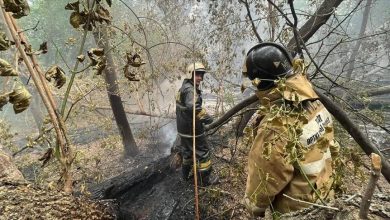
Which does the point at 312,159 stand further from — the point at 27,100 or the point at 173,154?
the point at 173,154

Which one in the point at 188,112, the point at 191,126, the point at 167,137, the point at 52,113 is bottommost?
the point at 167,137

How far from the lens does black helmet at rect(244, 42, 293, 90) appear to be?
7.20ft

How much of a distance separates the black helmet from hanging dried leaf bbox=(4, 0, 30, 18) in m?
1.55

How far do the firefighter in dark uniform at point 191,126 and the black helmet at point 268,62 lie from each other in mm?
2627

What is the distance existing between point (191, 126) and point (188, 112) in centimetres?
27

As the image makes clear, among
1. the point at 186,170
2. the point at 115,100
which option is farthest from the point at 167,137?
the point at 186,170

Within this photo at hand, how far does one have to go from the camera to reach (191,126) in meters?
5.16

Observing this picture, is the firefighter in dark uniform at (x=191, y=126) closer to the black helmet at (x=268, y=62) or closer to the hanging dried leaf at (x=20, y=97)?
the black helmet at (x=268, y=62)

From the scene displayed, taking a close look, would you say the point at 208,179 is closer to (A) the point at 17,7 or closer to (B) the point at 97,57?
(B) the point at 97,57

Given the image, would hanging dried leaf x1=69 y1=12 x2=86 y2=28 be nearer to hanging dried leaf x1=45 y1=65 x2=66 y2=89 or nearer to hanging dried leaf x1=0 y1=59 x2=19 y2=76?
hanging dried leaf x1=45 y1=65 x2=66 y2=89

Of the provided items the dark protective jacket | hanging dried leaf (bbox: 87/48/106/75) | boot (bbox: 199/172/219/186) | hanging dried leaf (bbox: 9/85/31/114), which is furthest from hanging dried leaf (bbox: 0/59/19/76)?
boot (bbox: 199/172/219/186)

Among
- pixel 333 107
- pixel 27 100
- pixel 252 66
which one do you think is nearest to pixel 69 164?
pixel 27 100

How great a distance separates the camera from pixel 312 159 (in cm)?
194

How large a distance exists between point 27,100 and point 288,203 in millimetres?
1778
